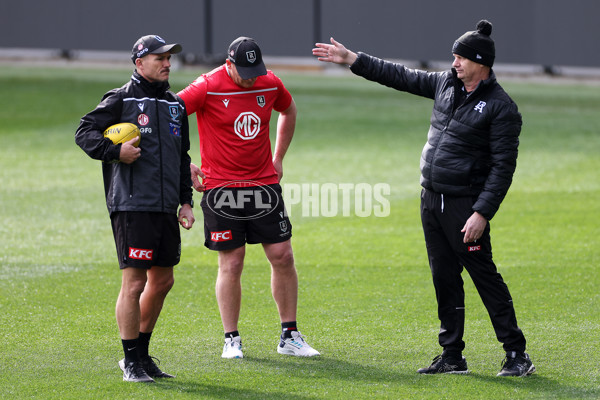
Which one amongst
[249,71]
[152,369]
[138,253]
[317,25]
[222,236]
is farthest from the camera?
[317,25]

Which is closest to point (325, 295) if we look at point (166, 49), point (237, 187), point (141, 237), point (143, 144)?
point (237, 187)

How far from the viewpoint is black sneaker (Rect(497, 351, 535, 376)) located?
17.4 ft

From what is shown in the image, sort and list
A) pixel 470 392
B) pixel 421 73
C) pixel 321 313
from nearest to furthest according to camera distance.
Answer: pixel 470 392 < pixel 421 73 < pixel 321 313

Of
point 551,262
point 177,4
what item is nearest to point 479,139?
point 551,262

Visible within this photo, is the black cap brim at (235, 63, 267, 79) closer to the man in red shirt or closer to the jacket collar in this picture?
the man in red shirt

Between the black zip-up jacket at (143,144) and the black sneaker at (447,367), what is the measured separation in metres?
1.89

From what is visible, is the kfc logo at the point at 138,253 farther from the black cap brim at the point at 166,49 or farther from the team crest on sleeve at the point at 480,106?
the team crest on sleeve at the point at 480,106

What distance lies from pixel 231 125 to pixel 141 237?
1173 millimetres

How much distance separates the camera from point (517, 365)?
532 centimetres

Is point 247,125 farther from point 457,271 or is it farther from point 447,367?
point 447,367

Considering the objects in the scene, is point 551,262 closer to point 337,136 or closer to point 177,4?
point 337,136

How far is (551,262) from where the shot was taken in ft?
27.7

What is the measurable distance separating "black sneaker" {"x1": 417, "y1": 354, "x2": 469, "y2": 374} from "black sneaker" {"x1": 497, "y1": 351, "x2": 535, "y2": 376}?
24cm

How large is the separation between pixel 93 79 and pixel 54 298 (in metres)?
19.6
